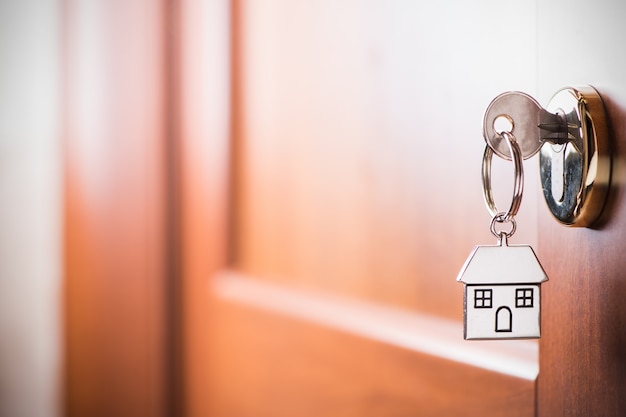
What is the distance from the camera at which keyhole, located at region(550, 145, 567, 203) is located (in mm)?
284

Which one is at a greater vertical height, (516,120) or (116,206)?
(516,120)

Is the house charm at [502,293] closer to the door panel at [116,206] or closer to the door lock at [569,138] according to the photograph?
the door lock at [569,138]

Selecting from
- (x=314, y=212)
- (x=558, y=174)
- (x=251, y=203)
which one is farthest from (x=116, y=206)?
(x=558, y=174)

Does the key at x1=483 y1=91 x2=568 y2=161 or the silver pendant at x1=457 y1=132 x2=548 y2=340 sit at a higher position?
the key at x1=483 y1=91 x2=568 y2=161

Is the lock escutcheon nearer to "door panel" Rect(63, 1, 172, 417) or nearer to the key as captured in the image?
the key

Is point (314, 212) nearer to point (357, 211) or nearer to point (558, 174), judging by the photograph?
point (357, 211)

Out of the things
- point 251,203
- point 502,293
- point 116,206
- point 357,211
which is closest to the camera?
point 502,293

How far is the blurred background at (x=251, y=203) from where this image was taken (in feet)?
1.34

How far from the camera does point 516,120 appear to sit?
0.27 m

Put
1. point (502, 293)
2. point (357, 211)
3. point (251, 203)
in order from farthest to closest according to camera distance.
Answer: point (251, 203) < point (357, 211) < point (502, 293)

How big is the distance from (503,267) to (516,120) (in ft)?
0.21

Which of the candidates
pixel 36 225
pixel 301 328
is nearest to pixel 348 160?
pixel 301 328

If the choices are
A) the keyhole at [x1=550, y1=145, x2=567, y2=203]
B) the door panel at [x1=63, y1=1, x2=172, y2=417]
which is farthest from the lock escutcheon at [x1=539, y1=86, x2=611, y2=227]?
the door panel at [x1=63, y1=1, x2=172, y2=417]

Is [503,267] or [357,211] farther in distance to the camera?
[357,211]
